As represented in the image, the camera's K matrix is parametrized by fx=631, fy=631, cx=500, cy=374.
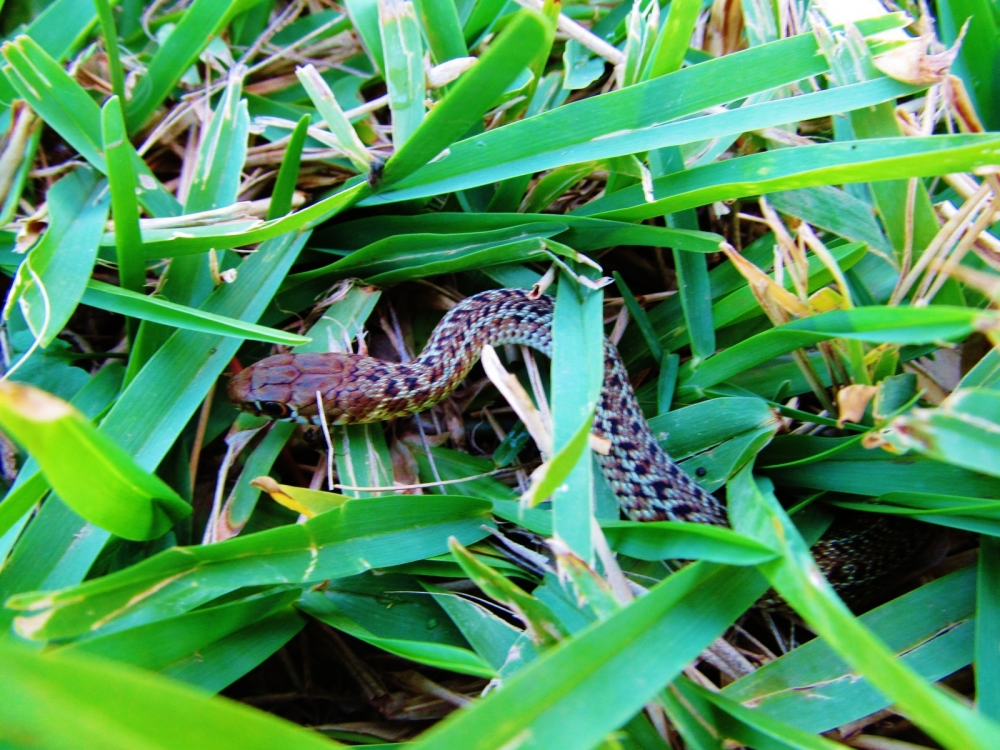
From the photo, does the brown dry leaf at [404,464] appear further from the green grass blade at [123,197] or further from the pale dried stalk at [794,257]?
the pale dried stalk at [794,257]

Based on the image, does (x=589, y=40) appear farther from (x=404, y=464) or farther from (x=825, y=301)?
(x=404, y=464)

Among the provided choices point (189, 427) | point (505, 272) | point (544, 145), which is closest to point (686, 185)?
point (544, 145)

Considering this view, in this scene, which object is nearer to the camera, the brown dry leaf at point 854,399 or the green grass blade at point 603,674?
the green grass blade at point 603,674

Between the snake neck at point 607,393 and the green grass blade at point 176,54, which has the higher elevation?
the green grass blade at point 176,54

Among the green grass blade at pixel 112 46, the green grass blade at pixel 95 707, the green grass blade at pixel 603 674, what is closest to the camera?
the green grass blade at pixel 95 707

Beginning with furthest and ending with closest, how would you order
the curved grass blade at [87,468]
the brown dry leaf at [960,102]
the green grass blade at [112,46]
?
the green grass blade at [112,46], the brown dry leaf at [960,102], the curved grass blade at [87,468]

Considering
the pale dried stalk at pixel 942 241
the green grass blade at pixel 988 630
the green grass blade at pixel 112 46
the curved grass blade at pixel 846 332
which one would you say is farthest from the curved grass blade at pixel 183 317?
the green grass blade at pixel 988 630

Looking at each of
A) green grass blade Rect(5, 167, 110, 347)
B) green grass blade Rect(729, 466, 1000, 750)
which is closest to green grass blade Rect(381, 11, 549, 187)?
green grass blade Rect(5, 167, 110, 347)
